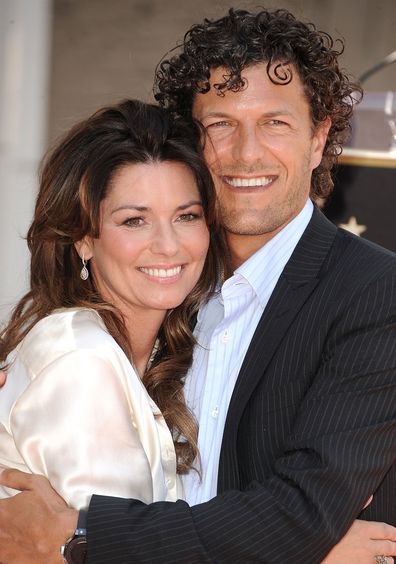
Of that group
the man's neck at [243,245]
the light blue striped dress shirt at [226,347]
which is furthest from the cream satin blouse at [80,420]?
the man's neck at [243,245]

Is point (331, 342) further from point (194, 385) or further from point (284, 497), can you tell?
point (194, 385)

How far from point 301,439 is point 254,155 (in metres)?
0.99

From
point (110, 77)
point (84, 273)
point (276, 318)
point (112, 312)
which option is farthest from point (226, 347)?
point (110, 77)

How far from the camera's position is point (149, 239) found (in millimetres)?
2680

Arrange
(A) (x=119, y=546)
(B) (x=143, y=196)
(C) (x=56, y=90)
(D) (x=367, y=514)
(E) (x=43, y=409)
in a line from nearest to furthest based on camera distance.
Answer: (A) (x=119, y=546)
(E) (x=43, y=409)
(D) (x=367, y=514)
(B) (x=143, y=196)
(C) (x=56, y=90)

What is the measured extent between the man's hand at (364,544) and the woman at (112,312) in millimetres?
470

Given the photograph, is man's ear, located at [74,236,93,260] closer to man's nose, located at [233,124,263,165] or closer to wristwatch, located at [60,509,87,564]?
man's nose, located at [233,124,263,165]

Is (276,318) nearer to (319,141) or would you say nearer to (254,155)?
(254,155)

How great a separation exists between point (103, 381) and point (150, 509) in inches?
12.7

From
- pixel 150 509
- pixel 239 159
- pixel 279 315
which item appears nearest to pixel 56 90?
pixel 239 159

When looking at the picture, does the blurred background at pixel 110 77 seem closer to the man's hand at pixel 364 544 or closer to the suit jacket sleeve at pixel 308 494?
the suit jacket sleeve at pixel 308 494

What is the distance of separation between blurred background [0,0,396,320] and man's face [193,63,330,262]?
40 centimetres

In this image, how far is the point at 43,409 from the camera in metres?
2.29

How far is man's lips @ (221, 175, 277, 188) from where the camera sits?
9.59ft
